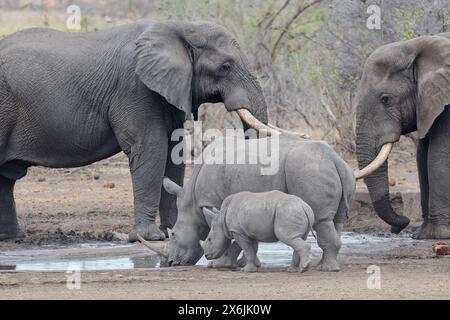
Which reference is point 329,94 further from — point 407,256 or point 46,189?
point 407,256

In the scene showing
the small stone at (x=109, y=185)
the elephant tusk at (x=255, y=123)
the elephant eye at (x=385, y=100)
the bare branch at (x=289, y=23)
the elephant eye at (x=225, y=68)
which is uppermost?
the bare branch at (x=289, y=23)

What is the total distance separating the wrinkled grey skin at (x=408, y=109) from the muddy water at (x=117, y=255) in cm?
39

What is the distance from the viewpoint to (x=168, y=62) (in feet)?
47.3

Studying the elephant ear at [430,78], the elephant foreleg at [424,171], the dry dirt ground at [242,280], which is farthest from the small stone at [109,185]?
the elephant ear at [430,78]

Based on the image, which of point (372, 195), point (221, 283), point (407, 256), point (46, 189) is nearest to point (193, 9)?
point (46, 189)

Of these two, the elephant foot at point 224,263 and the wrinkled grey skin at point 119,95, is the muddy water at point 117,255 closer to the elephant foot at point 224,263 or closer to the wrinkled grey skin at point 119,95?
the elephant foot at point 224,263

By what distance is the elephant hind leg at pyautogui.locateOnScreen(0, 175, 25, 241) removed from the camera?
595 inches

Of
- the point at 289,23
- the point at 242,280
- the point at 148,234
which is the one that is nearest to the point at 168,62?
the point at 148,234

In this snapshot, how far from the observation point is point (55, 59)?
14.9 m

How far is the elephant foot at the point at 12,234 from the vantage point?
15.0 metres

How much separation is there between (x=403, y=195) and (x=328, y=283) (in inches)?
216

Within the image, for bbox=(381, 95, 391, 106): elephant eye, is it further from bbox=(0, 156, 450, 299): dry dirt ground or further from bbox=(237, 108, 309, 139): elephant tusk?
bbox=(0, 156, 450, 299): dry dirt ground

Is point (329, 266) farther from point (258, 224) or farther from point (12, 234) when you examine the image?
point (12, 234)

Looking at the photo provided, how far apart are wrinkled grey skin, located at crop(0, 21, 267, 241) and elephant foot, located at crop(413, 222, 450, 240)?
1930 mm
